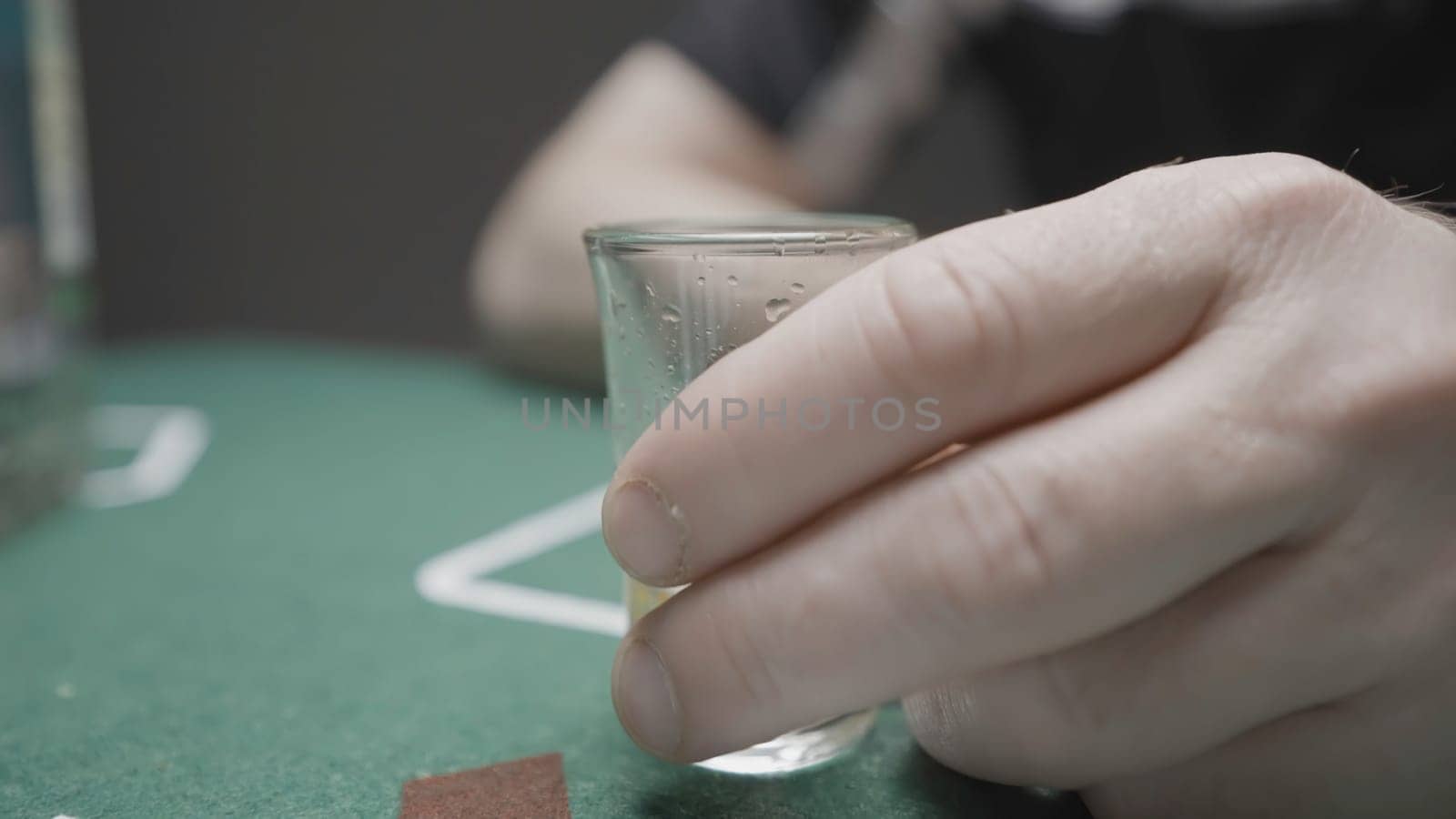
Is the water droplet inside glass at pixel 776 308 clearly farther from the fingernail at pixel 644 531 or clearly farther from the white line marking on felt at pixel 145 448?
the white line marking on felt at pixel 145 448

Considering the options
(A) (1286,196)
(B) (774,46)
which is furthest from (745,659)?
(B) (774,46)

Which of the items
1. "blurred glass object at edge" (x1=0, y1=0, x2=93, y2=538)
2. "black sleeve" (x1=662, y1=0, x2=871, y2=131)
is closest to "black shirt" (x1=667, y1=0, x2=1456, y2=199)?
"black sleeve" (x1=662, y1=0, x2=871, y2=131)

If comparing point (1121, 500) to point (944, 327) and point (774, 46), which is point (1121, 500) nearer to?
point (944, 327)

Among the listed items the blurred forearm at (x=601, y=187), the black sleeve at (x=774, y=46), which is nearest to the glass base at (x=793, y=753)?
the blurred forearm at (x=601, y=187)

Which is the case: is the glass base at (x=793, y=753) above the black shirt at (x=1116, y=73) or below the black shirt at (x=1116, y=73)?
below

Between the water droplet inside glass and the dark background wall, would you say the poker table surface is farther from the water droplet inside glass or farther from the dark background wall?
the dark background wall

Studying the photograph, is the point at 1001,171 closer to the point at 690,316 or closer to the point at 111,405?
the point at 111,405

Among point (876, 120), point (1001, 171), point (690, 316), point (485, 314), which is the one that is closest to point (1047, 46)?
point (876, 120)
